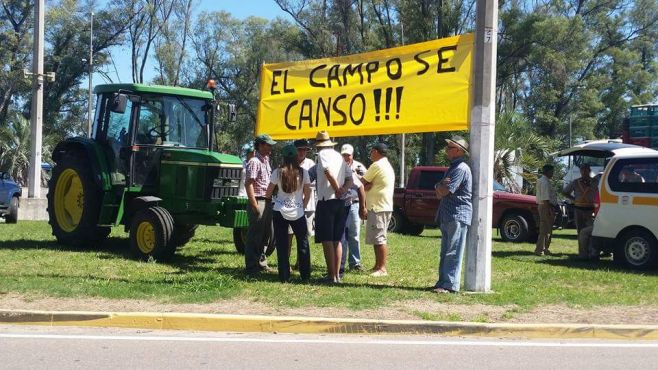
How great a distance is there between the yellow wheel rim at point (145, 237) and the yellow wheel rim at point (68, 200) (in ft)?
6.52

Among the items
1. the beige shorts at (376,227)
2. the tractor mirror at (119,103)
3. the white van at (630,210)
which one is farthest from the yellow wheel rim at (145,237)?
the white van at (630,210)

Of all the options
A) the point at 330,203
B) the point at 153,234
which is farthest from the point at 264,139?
the point at 153,234

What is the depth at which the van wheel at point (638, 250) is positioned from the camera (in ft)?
40.4

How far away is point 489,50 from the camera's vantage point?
896cm

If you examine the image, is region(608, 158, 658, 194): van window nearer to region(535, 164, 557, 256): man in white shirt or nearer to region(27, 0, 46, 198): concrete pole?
region(535, 164, 557, 256): man in white shirt

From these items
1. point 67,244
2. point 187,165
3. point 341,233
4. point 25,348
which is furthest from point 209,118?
point 25,348

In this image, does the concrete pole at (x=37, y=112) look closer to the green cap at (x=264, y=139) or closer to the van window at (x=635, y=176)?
the green cap at (x=264, y=139)

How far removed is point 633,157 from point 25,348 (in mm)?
10255

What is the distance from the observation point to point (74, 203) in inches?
520

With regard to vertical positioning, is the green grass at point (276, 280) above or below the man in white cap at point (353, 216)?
below

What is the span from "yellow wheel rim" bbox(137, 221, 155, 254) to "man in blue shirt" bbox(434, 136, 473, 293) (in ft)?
15.4

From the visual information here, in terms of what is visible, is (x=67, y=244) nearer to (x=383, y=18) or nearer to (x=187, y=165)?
(x=187, y=165)

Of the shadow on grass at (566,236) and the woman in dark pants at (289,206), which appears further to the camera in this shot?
the shadow on grass at (566,236)

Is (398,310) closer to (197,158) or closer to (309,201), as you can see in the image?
(309,201)
